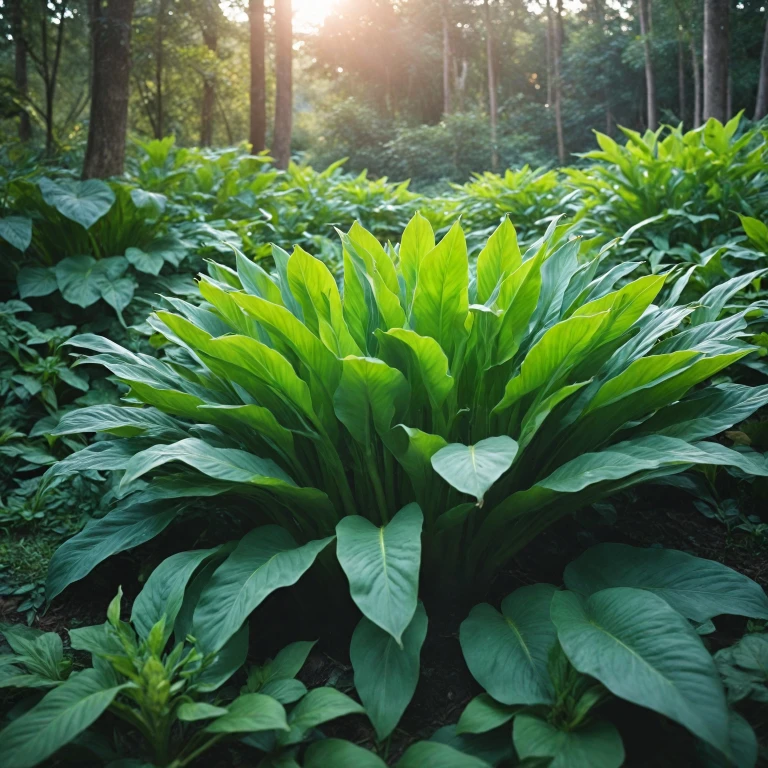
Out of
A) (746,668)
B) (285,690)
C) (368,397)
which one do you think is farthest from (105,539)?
(746,668)

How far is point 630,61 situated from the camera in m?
19.6

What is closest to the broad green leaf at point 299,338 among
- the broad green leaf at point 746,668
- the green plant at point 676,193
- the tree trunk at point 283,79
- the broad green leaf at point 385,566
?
the broad green leaf at point 385,566

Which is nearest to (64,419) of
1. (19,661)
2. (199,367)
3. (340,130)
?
(199,367)

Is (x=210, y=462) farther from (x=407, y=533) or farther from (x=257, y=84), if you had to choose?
(x=257, y=84)

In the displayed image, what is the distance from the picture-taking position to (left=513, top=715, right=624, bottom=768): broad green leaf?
1.15 metres

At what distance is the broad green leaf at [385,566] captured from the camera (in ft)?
3.99

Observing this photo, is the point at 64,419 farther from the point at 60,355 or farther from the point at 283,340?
the point at 60,355

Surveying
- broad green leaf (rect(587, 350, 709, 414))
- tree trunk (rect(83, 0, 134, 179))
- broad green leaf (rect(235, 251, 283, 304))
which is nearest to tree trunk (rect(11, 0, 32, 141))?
tree trunk (rect(83, 0, 134, 179))

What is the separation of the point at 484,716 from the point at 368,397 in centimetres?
77

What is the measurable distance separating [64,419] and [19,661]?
0.69 m

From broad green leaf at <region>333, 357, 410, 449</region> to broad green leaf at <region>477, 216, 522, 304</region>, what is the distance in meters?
0.53

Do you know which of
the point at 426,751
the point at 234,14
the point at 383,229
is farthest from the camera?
the point at 234,14

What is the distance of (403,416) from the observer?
166 centimetres

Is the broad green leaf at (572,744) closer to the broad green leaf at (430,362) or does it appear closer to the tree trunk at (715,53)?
the broad green leaf at (430,362)
